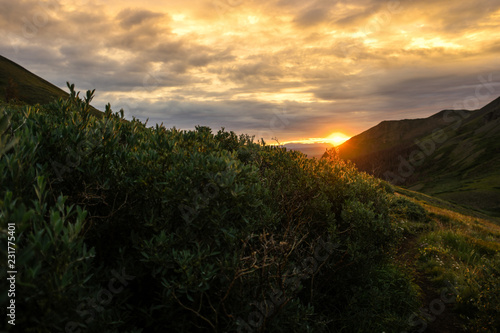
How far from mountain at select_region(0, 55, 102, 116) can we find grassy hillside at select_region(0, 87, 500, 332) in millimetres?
96414

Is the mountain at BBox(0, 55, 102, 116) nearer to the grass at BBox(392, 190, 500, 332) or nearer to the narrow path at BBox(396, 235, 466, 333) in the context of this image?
the grass at BBox(392, 190, 500, 332)

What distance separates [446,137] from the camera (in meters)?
182

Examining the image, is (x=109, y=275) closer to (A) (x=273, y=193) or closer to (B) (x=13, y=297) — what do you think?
→ (B) (x=13, y=297)

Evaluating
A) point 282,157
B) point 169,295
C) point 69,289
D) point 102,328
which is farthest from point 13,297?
point 282,157

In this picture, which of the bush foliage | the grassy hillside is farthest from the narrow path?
the bush foliage

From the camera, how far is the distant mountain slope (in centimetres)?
9597

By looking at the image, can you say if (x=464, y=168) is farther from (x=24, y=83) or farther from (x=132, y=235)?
(x=24, y=83)

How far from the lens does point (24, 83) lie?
354 ft

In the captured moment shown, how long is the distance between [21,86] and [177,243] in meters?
137

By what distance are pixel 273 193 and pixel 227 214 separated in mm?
3162

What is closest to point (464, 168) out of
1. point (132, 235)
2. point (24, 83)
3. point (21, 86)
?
point (132, 235)

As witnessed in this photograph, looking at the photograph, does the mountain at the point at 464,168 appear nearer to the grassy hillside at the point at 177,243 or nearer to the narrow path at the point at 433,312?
the narrow path at the point at 433,312

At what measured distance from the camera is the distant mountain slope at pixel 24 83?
315 ft

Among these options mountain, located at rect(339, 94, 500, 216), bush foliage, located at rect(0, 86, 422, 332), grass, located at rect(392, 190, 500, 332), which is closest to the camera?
bush foliage, located at rect(0, 86, 422, 332)
